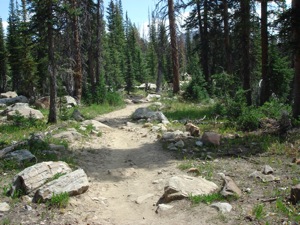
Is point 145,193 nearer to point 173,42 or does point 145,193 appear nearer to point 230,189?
point 230,189

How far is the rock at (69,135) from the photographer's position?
37.0ft

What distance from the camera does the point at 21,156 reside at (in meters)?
8.70

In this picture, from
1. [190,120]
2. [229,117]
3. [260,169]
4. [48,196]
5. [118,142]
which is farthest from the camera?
[190,120]

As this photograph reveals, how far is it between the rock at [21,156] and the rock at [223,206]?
521cm

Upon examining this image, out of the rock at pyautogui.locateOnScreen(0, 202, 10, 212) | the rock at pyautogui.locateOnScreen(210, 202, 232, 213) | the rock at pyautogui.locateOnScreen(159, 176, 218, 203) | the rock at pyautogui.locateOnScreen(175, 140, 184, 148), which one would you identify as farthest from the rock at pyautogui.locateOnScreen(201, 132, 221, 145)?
the rock at pyautogui.locateOnScreen(0, 202, 10, 212)

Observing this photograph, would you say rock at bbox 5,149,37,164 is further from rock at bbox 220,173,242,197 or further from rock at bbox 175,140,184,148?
rock at bbox 220,173,242,197

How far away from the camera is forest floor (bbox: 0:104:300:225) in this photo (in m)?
5.71

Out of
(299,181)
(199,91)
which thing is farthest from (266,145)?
(199,91)

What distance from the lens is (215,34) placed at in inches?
1271

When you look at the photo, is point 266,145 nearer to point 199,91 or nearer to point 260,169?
point 260,169

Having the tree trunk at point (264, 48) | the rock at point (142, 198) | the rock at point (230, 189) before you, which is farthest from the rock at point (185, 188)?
the tree trunk at point (264, 48)

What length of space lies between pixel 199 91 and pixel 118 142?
1085 cm

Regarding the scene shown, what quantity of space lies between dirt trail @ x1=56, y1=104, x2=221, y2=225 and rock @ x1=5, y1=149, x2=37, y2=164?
136 centimetres

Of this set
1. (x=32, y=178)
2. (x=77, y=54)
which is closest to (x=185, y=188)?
(x=32, y=178)
